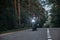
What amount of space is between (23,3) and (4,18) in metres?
16.4

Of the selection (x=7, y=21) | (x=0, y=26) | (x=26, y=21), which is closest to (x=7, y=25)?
(x=7, y=21)

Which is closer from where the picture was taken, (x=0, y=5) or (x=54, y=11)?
(x=0, y=5)

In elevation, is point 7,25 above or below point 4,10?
below

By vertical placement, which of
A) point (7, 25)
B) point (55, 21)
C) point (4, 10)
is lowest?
point (55, 21)

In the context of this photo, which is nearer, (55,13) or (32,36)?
(32,36)

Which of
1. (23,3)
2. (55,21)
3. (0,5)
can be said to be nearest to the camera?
(0,5)

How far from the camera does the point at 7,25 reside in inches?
1030

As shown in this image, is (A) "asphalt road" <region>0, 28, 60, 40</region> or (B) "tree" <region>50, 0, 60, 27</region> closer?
(A) "asphalt road" <region>0, 28, 60, 40</region>

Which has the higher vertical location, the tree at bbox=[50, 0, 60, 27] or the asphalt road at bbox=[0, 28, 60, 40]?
the asphalt road at bbox=[0, 28, 60, 40]

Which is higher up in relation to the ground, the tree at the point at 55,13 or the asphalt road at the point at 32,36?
the asphalt road at the point at 32,36

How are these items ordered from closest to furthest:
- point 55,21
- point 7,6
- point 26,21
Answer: point 7,6, point 26,21, point 55,21

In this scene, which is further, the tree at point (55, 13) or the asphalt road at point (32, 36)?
the tree at point (55, 13)

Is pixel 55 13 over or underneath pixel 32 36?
underneath

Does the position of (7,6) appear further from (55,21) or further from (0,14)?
(55,21)
